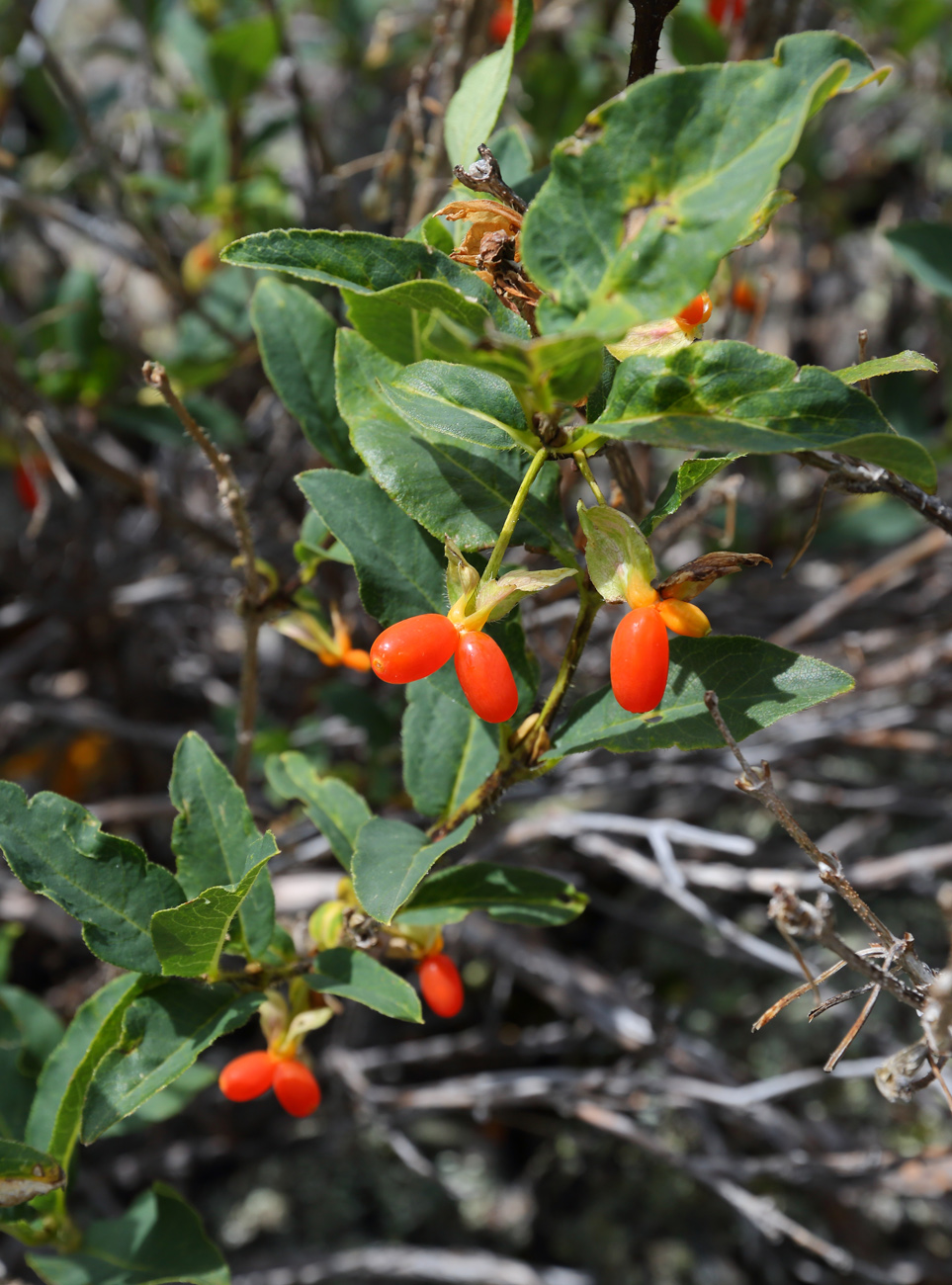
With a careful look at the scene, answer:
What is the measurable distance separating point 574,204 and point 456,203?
176 millimetres

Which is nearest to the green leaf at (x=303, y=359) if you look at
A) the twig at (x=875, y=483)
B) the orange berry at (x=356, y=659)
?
the orange berry at (x=356, y=659)

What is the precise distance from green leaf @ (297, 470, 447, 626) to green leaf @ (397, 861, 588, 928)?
0.33 meters

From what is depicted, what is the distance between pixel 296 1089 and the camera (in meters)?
1.01

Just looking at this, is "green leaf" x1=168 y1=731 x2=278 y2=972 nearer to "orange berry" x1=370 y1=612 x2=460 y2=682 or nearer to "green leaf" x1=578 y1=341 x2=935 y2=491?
"orange berry" x1=370 y1=612 x2=460 y2=682

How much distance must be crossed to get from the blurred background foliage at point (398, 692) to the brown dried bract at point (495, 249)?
2.62 ft

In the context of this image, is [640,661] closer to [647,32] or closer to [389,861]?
[389,861]

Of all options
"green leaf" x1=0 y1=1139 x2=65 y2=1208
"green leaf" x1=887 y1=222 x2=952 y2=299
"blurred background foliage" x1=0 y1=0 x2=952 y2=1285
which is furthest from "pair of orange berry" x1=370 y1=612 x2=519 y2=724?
"green leaf" x1=887 y1=222 x2=952 y2=299

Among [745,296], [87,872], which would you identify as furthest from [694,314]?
[745,296]

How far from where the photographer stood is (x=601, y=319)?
611 millimetres

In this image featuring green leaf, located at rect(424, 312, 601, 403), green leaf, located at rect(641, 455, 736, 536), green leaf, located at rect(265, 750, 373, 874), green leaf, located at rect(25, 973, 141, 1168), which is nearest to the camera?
green leaf, located at rect(424, 312, 601, 403)

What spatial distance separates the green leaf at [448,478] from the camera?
850 mm

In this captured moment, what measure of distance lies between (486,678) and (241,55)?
219cm

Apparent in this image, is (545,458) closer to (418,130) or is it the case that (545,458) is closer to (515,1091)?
(418,130)

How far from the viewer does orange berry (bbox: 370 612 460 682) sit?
741 millimetres
